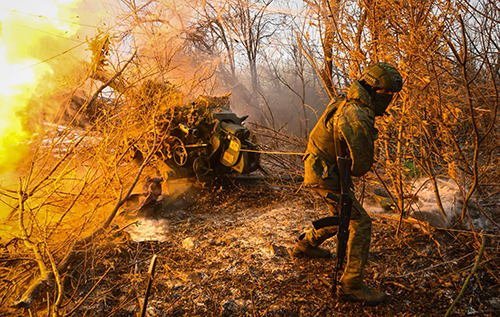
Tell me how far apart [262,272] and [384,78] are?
2.22 metres

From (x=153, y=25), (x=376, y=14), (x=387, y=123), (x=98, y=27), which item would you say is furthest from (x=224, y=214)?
(x=153, y=25)

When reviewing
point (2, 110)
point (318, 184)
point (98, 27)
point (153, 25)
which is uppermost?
point (153, 25)

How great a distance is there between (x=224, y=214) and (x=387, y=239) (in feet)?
8.15

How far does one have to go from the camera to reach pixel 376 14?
3271 mm

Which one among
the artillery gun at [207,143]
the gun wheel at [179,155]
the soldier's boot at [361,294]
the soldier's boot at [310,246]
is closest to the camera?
the soldier's boot at [361,294]

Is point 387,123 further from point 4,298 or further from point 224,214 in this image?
point 4,298

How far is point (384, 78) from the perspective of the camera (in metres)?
2.37

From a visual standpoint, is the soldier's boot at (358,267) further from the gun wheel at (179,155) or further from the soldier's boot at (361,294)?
the gun wheel at (179,155)

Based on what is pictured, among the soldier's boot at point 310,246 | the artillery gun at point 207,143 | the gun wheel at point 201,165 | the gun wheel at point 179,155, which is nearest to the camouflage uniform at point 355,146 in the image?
the soldier's boot at point 310,246

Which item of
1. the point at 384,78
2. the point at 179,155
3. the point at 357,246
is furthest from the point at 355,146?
the point at 179,155

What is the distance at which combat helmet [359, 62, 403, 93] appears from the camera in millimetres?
2350

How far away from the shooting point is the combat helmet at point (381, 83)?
2.36m

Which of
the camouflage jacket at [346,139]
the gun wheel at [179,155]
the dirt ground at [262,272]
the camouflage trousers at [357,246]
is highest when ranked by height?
the camouflage jacket at [346,139]

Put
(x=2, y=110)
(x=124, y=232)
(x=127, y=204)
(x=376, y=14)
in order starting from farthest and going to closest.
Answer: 1. (x=127, y=204)
2. (x=2, y=110)
3. (x=124, y=232)
4. (x=376, y=14)
